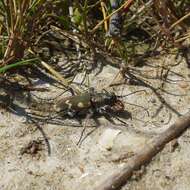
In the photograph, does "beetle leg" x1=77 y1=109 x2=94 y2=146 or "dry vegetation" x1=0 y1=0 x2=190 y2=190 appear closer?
"beetle leg" x1=77 y1=109 x2=94 y2=146

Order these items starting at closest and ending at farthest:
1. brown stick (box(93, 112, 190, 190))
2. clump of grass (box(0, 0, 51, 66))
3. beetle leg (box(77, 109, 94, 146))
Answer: brown stick (box(93, 112, 190, 190))
beetle leg (box(77, 109, 94, 146))
clump of grass (box(0, 0, 51, 66))

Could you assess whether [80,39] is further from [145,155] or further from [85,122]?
[145,155]

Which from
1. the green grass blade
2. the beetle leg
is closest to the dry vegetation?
the green grass blade

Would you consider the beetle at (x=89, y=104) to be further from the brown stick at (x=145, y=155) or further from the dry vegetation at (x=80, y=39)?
the brown stick at (x=145, y=155)

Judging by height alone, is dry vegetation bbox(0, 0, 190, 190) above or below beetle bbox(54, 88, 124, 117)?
above

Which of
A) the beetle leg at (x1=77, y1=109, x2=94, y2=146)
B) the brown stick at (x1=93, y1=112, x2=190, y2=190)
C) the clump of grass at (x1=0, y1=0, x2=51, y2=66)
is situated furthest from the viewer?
the clump of grass at (x1=0, y1=0, x2=51, y2=66)

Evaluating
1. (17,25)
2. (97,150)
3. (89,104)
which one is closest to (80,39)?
(17,25)

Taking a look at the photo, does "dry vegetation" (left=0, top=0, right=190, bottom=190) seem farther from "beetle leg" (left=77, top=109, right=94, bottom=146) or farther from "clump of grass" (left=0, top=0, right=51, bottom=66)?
"beetle leg" (left=77, top=109, right=94, bottom=146)
